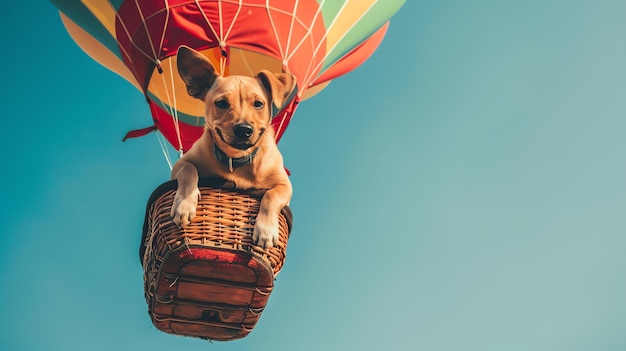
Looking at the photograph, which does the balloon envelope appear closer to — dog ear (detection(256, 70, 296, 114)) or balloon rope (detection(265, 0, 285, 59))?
balloon rope (detection(265, 0, 285, 59))

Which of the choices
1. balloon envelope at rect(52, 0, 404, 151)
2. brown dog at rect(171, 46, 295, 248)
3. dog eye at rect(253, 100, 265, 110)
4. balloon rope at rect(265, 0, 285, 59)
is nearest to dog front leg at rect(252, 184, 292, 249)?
brown dog at rect(171, 46, 295, 248)

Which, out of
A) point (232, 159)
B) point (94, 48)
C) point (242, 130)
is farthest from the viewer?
point (94, 48)

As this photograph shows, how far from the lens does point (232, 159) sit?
5504mm

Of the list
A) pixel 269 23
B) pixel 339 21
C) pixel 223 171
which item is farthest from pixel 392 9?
pixel 223 171

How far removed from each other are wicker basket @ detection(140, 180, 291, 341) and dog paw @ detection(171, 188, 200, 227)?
46mm

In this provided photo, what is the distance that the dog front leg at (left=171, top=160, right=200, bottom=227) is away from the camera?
202 inches

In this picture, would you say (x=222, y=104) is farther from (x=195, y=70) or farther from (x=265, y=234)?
(x=265, y=234)

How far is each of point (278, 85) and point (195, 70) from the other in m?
0.58

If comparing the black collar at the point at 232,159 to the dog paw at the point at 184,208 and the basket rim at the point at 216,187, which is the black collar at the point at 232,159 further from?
the dog paw at the point at 184,208

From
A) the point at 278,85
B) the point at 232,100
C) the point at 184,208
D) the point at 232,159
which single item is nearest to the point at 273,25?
the point at 278,85

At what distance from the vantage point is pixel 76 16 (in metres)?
7.44

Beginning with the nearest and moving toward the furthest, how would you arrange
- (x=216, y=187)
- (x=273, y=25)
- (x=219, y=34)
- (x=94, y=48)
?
(x=216, y=187) → (x=219, y=34) → (x=273, y=25) → (x=94, y=48)

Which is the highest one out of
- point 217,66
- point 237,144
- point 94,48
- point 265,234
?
point 94,48

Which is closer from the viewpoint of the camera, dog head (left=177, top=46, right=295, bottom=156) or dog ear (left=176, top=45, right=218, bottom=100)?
dog head (left=177, top=46, right=295, bottom=156)
